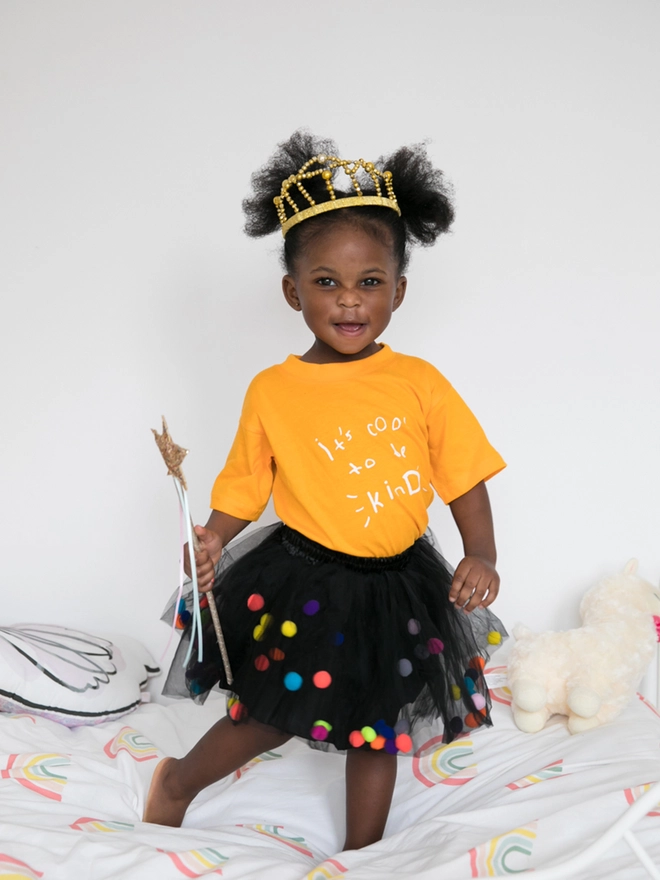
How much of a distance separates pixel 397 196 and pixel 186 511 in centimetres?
67

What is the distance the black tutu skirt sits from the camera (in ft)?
4.04

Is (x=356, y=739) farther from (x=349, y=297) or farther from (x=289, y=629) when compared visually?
(x=349, y=297)

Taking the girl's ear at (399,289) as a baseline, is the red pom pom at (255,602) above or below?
below

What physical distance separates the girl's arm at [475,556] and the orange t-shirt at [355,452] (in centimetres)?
3

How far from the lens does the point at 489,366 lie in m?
1.90

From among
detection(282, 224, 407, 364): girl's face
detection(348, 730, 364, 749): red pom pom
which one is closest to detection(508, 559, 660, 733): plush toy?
detection(348, 730, 364, 749): red pom pom

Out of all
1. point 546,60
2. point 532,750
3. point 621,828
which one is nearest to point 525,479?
point 532,750

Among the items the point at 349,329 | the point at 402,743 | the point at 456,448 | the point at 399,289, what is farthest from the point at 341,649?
the point at 399,289

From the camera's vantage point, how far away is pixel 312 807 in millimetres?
1402

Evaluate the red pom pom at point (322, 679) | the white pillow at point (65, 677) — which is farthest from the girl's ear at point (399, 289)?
the white pillow at point (65, 677)

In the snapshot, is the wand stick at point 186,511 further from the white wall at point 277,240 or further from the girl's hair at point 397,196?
the white wall at point 277,240

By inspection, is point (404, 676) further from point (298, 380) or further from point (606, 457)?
point (606, 457)

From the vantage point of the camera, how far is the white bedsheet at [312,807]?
3.55ft

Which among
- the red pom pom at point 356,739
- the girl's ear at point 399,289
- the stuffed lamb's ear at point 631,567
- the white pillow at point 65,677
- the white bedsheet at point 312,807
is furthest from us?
the stuffed lamb's ear at point 631,567
